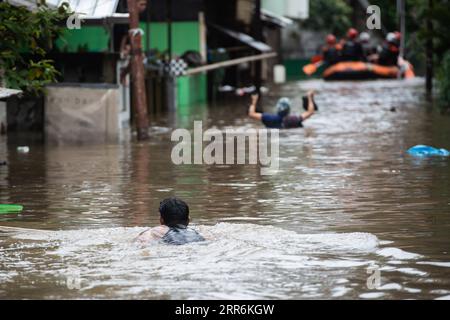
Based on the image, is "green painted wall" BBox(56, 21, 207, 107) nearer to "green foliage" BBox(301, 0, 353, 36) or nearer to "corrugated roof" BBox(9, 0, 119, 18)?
"corrugated roof" BBox(9, 0, 119, 18)

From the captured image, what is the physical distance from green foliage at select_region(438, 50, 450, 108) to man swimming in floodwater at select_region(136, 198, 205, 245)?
24.2 meters

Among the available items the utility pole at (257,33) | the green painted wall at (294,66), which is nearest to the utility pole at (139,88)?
the utility pole at (257,33)

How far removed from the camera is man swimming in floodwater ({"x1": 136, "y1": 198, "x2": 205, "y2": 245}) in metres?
13.2

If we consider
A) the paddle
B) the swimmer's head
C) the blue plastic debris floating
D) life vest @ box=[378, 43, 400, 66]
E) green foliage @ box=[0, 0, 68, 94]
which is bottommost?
the blue plastic debris floating

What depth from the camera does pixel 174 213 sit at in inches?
522

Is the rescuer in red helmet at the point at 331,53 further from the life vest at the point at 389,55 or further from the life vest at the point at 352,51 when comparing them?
the life vest at the point at 389,55

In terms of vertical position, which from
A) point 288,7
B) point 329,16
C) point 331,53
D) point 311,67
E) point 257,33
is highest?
point 288,7

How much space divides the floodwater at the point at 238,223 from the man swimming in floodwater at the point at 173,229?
0.15m

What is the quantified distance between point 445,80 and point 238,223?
76.0 feet

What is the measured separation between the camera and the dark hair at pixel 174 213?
13.2m

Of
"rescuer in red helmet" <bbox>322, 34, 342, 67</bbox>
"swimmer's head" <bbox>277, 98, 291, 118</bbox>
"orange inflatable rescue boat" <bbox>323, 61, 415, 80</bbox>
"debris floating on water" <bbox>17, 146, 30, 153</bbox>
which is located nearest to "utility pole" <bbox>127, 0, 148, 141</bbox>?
"debris floating on water" <bbox>17, 146, 30, 153</bbox>

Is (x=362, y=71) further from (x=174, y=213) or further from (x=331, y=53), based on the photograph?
(x=174, y=213)

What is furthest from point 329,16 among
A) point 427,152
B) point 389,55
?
point 427,152

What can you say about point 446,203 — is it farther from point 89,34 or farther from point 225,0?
point 225,0
